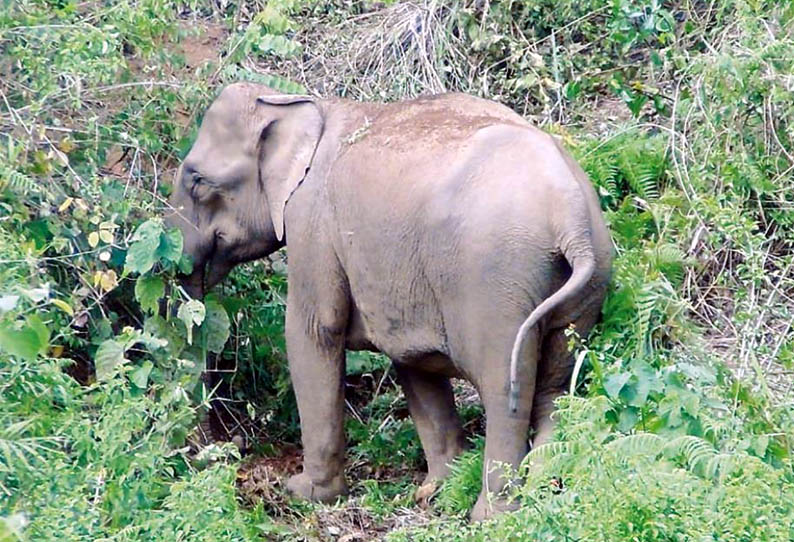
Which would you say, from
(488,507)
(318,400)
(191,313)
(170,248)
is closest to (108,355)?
(191,313)

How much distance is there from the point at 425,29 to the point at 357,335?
272 cm

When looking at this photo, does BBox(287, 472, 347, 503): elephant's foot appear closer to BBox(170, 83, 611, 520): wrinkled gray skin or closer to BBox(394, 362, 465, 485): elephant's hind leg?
BBox(170, 83, 611, 520): wrinkled gray skin

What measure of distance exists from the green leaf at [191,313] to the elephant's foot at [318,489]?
0.75 metres

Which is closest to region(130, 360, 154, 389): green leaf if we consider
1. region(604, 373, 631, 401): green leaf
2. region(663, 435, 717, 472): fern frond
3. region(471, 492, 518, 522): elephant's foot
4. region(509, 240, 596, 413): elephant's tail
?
region(471, 492, 518, 522): elephant's foot

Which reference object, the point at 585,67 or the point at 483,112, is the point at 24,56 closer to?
the point at 483,112

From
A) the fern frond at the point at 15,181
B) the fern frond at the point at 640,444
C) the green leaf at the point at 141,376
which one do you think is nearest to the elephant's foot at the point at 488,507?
the fern frond at the point at 640,444

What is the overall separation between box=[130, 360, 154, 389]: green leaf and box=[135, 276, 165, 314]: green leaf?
0.56 m

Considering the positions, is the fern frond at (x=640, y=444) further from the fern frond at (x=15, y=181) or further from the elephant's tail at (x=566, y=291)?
the fern frond at (x=15, y=181)

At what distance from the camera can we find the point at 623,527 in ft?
14.8

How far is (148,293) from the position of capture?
275 inches

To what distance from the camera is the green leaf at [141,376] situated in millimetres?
6363

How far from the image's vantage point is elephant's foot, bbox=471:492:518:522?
599cm

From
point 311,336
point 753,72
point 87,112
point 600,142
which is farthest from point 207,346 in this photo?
point 753,72

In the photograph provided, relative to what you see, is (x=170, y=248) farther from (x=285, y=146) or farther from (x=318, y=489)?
(x=318, y=489)
